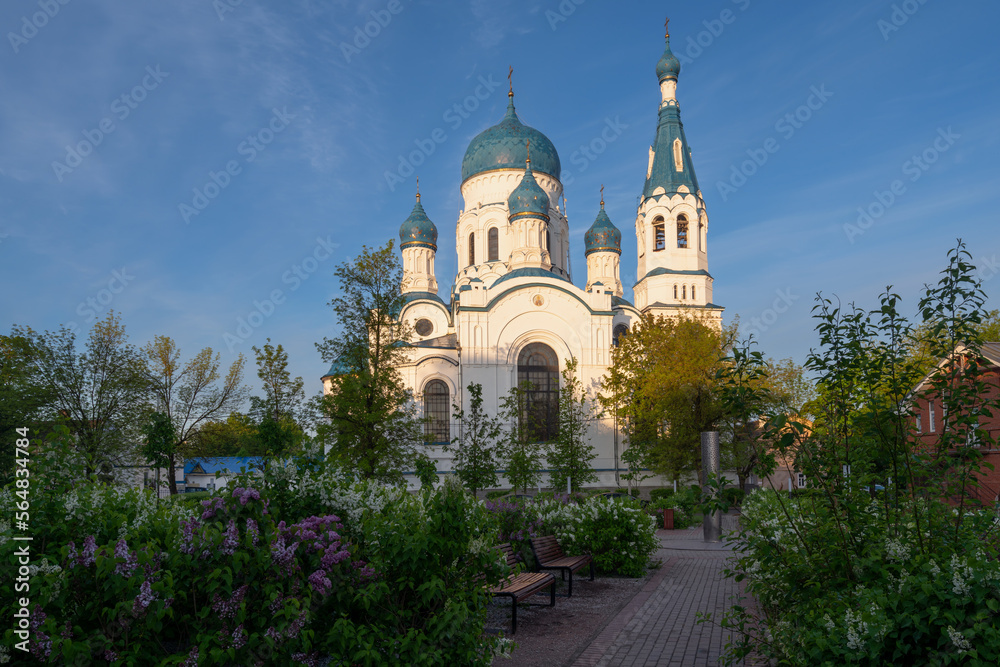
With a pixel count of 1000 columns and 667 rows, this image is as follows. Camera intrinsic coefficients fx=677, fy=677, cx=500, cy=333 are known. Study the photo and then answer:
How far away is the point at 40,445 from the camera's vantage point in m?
5.00

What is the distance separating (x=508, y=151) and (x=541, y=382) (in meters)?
15.2

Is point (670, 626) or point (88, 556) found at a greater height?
point (88, 556)

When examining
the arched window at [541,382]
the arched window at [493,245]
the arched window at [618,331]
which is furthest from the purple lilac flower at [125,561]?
the arched window at [493,245]

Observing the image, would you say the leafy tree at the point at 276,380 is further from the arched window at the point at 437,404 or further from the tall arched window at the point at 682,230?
the tall arched window at the point at 682,230

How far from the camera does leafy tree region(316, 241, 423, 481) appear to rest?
18.3 meters

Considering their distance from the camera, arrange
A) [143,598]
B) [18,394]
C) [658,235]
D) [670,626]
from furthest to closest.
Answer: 1. [658,235]
2. [18,394]
3. [670,626]
4. [143,598]

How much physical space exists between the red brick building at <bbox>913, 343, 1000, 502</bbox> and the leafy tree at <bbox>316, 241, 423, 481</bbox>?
1270 cm

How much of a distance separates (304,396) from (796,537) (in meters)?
23.3

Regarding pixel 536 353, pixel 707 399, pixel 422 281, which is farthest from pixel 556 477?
pixel 422 281

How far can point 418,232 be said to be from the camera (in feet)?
136

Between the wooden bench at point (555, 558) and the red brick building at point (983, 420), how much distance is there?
16.0 feet

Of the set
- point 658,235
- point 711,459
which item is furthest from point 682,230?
point 711,459

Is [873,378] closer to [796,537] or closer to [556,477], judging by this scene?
[796,537]

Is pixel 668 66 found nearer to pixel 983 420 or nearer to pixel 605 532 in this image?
pixel 983 420
